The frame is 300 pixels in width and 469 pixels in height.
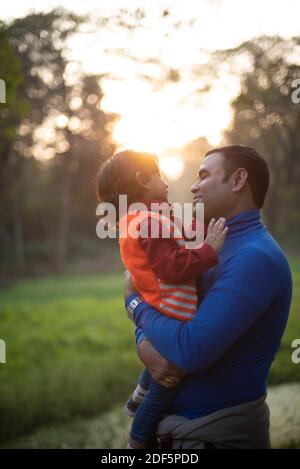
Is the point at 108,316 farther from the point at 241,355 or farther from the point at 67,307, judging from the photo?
the point at 241,355

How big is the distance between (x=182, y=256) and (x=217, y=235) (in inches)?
→ 7.1

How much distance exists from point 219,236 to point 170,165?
10.2m

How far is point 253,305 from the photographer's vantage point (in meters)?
1.95

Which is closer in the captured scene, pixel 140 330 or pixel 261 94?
pixel 140 330

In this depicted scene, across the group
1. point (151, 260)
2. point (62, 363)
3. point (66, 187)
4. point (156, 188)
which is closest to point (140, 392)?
point (151, 260)

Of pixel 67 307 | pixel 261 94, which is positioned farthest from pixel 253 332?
pixel 67 307

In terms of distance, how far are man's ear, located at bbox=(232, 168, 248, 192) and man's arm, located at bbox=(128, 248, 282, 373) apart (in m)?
0.34

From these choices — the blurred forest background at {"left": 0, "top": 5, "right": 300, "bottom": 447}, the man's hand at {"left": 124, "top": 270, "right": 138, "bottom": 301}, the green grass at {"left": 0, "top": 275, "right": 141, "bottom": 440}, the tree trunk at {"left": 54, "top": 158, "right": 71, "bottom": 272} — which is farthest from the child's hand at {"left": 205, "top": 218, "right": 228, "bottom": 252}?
the tree trunk at {"left": 54, "top": 158, "right": 71, "bottom": 272}

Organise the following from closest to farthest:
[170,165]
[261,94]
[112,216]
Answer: [112,216], [261,94], [170,165]

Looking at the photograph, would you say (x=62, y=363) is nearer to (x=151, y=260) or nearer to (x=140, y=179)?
(x=140, y=179)

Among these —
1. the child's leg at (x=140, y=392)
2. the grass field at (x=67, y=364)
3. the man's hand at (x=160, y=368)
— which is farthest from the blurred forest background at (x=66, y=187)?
the man's hand at (x=160, y=368)

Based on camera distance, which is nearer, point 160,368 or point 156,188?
point 160,368

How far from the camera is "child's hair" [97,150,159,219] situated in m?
2.46

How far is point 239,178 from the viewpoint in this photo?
2.23 metres
